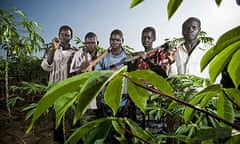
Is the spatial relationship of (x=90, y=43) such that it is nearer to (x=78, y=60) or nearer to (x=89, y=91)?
(x=78, y=60)

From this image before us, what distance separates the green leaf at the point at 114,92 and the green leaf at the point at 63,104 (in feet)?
0.12

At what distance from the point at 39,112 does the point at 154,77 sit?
0.12 metres

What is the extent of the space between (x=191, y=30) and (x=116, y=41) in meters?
0.47

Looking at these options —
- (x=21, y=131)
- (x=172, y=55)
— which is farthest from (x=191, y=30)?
(x=21, y=131)

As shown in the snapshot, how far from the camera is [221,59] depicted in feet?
0.86

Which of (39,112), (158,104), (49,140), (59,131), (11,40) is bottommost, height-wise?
(49,140)

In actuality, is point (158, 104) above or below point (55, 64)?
below

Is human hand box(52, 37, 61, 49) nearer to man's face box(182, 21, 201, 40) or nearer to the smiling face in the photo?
the smiling face

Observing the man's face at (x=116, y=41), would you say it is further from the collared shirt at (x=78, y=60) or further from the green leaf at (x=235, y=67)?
the green leaf at (x=235, y=67)

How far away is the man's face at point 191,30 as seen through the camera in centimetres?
156

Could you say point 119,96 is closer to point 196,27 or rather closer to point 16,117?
point 196,27

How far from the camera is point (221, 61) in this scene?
0.26 m

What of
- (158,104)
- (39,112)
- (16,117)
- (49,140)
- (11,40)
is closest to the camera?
(39,112)

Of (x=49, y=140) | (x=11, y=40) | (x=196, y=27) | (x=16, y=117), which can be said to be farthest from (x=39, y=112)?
(x=16, y=117)
